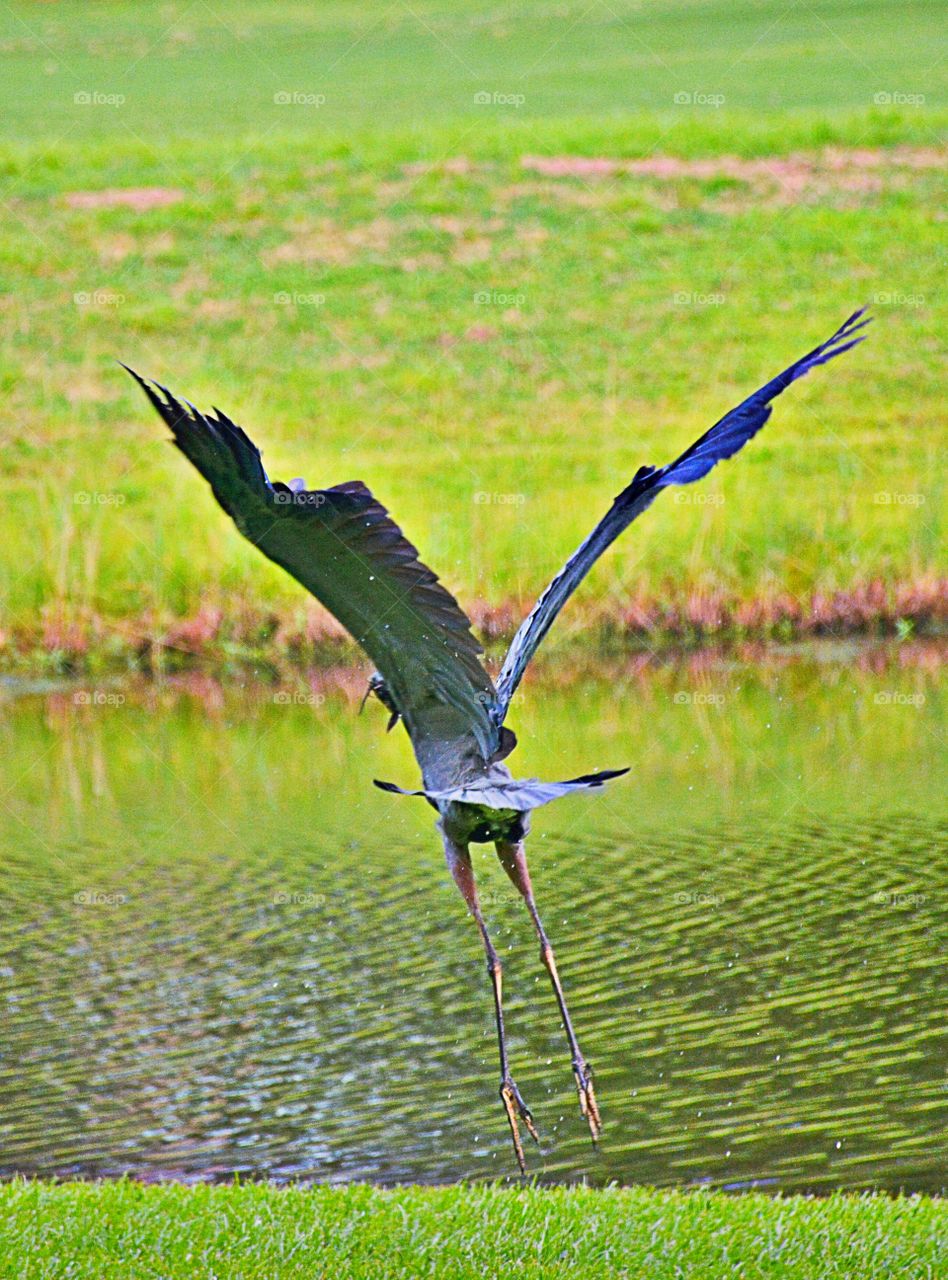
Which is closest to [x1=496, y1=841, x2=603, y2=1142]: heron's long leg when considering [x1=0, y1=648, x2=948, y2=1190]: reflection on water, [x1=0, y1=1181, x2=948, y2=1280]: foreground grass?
[x1=0, y1=1181, x2=948, y2=1280]: foreground grass

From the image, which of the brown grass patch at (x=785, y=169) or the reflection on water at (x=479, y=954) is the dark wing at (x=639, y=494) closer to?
the reflection on water at (x=479, y=954)

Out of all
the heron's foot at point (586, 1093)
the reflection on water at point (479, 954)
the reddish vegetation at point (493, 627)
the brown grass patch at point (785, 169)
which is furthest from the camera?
the brown grass patch at point (785, 169)

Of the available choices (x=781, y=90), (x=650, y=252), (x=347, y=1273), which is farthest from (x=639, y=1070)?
(x=781, y=90)

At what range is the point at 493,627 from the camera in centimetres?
1598

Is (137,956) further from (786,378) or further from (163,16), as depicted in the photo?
(163,16)

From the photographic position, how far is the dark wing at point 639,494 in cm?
566

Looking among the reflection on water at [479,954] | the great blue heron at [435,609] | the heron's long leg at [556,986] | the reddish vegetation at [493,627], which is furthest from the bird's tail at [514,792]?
the reddish vegetation at [493,627]

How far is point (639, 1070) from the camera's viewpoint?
8.03 m

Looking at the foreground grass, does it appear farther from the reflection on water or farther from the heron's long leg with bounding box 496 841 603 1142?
the reflection on water

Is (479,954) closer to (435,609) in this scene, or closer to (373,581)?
(435,609)

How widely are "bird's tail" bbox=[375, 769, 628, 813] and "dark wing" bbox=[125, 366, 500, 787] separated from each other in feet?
1.15

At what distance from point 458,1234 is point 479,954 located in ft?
11.4

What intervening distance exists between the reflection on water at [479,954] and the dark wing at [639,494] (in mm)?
2322

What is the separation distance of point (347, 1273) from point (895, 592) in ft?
39.9
